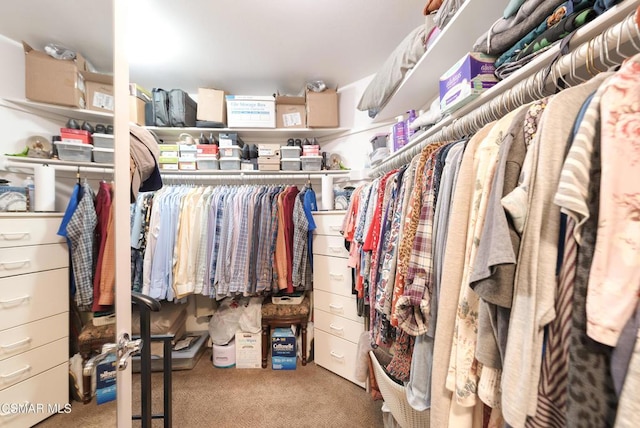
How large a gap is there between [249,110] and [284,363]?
2.11 metres

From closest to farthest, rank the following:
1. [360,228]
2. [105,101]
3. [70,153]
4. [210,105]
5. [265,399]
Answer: [105,101], [70,153], [360,228], [265,399], [210,105]

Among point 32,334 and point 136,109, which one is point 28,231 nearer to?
point 32,334

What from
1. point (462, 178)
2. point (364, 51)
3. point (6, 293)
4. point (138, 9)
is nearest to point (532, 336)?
point (462, 178)

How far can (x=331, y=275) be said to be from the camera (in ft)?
5.84

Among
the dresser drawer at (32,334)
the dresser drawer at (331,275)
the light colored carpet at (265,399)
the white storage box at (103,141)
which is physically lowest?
the light colored carpet at (265,399)

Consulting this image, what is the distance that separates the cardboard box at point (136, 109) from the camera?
1729 millimetres

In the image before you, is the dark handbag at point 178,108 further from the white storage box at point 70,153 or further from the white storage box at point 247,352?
the white storage box at point 247,352

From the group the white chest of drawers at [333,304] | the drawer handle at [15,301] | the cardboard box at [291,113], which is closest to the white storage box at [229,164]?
the cardboard box at [291,113]

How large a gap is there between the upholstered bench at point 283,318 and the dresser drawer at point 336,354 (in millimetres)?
100

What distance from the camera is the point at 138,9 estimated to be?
52.6 inches

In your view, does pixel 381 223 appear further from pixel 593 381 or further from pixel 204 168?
pixel 204 168

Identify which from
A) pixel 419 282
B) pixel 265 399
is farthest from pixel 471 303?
pixel 265 399

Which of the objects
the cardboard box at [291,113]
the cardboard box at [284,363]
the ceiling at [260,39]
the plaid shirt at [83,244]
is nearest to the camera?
the plaid shirt at [83,244]

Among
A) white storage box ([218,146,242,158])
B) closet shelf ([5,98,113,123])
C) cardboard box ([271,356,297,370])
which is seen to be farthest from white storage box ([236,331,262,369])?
closet shelf ([5,98,113,123])
